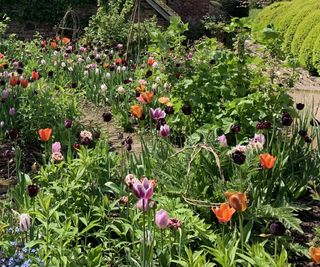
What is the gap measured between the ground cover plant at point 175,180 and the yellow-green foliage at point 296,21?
759 cm

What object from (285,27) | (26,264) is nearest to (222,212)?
(26,264)

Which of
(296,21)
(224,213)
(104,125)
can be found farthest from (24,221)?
(296,21)

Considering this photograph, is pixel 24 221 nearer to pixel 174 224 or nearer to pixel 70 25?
pixel 174 224

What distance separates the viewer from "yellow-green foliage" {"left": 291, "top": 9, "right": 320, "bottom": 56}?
11437 mm

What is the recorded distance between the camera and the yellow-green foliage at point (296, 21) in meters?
12.3

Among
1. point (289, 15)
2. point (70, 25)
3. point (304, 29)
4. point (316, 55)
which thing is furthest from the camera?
point (70, 25)

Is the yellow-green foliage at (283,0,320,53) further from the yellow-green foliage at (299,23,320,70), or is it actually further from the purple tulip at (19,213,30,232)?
the purple tulip at (19,213,30,232)

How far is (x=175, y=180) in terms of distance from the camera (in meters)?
3.44

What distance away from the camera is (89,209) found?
3.16 m

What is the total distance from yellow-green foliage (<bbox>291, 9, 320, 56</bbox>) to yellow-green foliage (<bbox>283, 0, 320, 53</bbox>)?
42 cm

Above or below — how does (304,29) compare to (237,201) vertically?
above

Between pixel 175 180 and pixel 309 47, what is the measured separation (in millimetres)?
8405

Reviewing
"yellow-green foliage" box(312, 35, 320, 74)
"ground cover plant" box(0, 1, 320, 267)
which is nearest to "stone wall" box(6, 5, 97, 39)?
"yellow-green foliage" box(312, 35, 320, 74)

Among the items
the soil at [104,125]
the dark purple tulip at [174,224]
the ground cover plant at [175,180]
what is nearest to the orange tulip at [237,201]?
the ground cover plant at [175,180]
